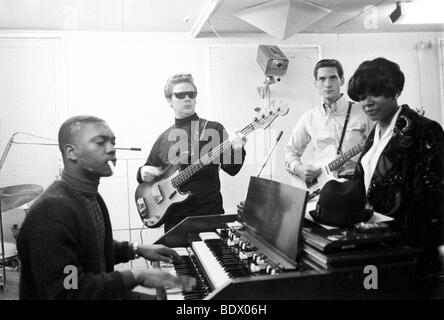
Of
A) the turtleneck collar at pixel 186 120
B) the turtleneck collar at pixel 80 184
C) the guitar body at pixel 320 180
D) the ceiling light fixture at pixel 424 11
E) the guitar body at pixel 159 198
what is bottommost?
the guitar body at pixel 159 198

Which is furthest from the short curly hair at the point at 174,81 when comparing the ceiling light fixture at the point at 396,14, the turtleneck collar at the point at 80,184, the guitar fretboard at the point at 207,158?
the ceiling light fixture at the point at 396,14

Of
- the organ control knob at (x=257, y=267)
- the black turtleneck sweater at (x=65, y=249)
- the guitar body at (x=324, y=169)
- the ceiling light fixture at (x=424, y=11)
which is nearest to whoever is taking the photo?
the black turtleneck sweater at (x=65, y=249)

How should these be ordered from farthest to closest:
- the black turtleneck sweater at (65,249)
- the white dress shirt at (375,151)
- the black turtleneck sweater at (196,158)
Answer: the black turtleneck sweater at (196,158), the white dress shirt at (375,151), the black turtleneck sweater at (65,249)

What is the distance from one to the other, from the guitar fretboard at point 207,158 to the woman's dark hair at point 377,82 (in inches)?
22.3

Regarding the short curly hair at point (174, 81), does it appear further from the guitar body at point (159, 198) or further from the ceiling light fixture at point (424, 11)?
the ceiling light fixture at point (424, 11)

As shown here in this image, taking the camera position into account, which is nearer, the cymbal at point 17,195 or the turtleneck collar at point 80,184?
the turtleneck collar at point 80,184

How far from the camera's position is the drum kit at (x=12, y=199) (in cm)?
169

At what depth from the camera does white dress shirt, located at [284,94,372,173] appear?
79.0 inches

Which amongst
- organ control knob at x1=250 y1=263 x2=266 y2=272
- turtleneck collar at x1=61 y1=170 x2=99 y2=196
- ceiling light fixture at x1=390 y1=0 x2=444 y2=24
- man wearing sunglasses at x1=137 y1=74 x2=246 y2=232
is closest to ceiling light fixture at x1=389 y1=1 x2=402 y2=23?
ceiling light fixture at x1=390 y1=0 x2=444 y2=24

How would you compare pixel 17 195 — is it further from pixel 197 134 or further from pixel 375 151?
pixel 375 151

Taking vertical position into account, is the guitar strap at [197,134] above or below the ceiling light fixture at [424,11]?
below
